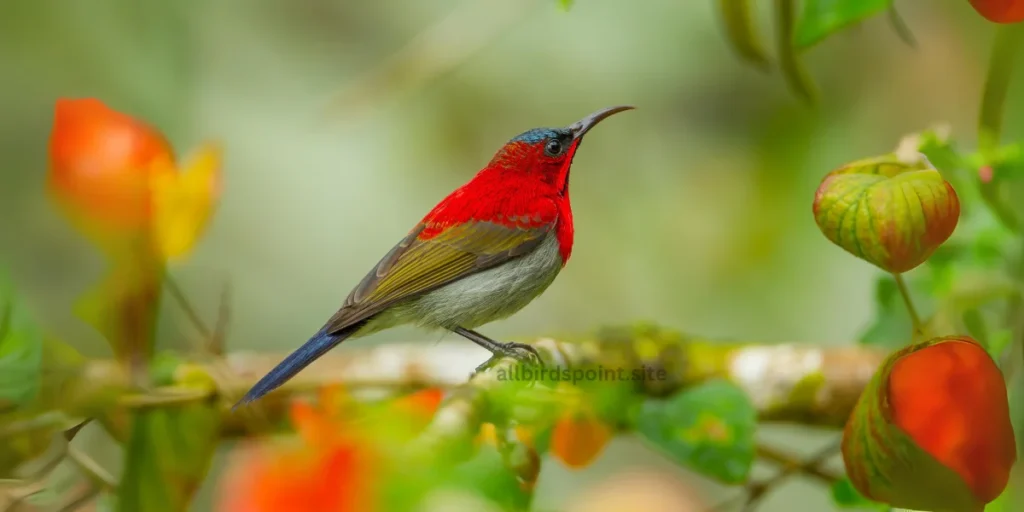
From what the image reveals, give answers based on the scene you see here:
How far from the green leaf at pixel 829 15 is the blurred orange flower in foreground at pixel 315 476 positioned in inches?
17.4

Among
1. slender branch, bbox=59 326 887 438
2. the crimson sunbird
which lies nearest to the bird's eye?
the crimson sunbird

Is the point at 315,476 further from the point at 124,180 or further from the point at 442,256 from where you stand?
the point at 442,256

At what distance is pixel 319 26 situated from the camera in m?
2.55

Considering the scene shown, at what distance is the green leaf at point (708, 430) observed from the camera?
0.89 metres

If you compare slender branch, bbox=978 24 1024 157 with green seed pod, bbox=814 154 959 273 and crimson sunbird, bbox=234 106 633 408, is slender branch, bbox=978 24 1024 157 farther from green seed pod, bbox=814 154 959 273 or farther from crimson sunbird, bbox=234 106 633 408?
crimson sunbird, bbox=234 106 633 408

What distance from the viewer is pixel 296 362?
935 mm

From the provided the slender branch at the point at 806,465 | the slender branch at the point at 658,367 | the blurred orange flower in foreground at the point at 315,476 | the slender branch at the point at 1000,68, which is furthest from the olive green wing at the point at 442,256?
the slender branch at the point at 1000,68

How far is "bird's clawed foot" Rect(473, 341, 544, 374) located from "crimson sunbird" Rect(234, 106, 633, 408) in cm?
5

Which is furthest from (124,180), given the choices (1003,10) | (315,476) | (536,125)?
(536,125)

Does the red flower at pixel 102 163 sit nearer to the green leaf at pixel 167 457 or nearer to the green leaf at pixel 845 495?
the green leaf at pixel 167 457

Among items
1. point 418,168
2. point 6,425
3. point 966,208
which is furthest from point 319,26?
point 6,425

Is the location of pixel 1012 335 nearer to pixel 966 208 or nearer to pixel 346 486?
pixel 966 208

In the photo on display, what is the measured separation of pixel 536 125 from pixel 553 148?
1.25 m

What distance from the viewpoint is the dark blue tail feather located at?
0.87 m
